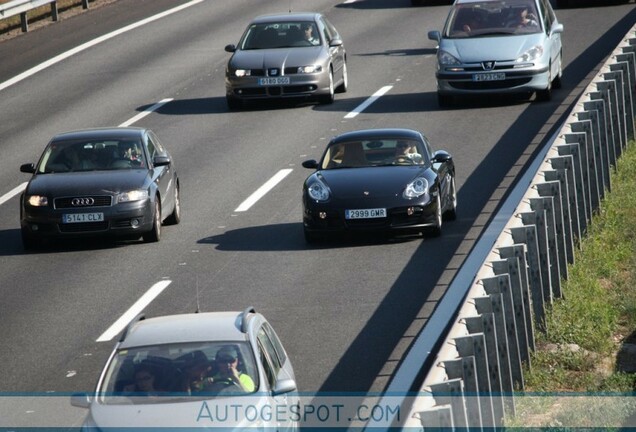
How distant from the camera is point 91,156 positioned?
20750 mm

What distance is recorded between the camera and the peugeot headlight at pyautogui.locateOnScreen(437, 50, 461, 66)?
28.7m

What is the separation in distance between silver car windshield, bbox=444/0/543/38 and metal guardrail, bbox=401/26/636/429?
658cm

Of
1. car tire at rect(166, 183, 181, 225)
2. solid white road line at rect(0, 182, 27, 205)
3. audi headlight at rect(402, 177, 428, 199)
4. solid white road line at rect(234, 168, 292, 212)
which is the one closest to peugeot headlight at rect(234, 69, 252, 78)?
solid white road line at rect(234, 168, 292, 212)

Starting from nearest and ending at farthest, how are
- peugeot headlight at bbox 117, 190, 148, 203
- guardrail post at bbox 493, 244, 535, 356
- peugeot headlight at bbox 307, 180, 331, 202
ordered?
guardrail post at bbox 493, 244, 535, 356, peugeot headlight at bbox 307, 180, 331, 202, peugeot headlight at bbox 117, 190, 148, 203

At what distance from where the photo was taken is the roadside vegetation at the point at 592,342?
12023 mm

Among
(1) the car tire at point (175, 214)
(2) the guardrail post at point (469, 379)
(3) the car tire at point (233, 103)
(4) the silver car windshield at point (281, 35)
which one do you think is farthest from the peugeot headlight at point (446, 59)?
(2) the guardrail post at point (469, 379)

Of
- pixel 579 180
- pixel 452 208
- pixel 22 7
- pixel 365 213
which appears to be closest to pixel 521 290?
pixel 579 180

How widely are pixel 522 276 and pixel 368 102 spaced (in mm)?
17461

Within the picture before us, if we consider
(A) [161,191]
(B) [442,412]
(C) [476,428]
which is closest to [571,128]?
(A) [161,191]

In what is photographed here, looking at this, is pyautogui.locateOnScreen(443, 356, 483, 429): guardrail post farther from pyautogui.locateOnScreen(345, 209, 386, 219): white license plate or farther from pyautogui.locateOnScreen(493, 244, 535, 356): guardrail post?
pyautogui.locateOnScreen(345, 209, 386, 219): white license plate

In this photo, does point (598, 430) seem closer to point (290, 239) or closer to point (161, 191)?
point (290, 239)

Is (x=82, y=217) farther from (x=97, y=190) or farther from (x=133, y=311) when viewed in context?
(x=133, y=311)

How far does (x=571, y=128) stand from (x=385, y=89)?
1286 centimetres

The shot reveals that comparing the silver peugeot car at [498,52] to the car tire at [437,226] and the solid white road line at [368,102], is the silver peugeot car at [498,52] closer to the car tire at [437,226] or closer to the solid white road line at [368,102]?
the solid white road line at [368,102]
